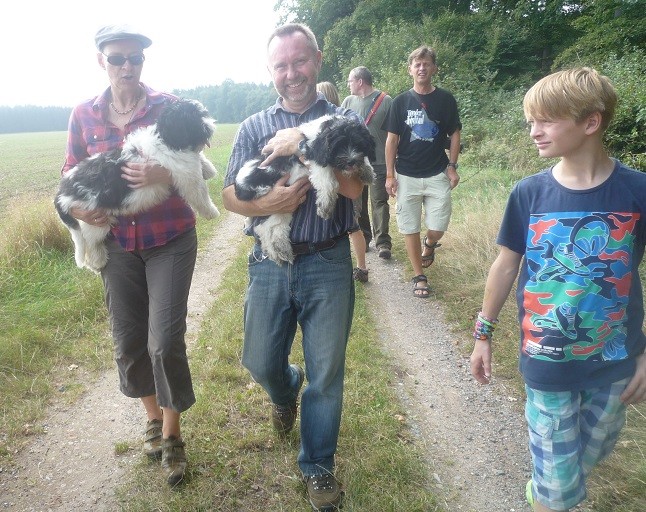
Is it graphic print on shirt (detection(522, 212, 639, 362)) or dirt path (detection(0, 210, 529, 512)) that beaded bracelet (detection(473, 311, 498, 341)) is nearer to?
graphic print on shirt (detection(522, 212, 639, 362))

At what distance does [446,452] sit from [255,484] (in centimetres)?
125

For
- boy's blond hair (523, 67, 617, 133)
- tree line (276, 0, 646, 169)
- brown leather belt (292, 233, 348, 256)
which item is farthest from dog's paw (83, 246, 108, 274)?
tree line (276, 0, 646, 169)

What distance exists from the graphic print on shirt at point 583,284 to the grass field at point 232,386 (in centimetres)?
108

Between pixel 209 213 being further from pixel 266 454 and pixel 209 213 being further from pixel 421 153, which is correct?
pixel 421 153

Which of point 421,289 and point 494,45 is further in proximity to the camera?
point 494,45

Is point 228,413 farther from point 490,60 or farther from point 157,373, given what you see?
point 490,60

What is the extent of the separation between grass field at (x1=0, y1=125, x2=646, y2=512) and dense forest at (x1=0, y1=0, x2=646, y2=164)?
10.6 feet

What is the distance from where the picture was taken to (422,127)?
5.39 metres

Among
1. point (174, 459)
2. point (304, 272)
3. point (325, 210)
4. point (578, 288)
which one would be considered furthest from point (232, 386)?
point (578, 288)

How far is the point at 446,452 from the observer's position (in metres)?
3.08

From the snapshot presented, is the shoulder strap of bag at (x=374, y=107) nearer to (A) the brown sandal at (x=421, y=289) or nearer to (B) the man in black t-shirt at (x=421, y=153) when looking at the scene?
(B) the man in black t-shirt at (x=421, y=153)

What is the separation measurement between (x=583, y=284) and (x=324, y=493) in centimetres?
Answer: 173

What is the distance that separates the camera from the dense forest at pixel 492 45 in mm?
11711

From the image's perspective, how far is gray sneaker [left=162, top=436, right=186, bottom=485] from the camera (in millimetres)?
2819
